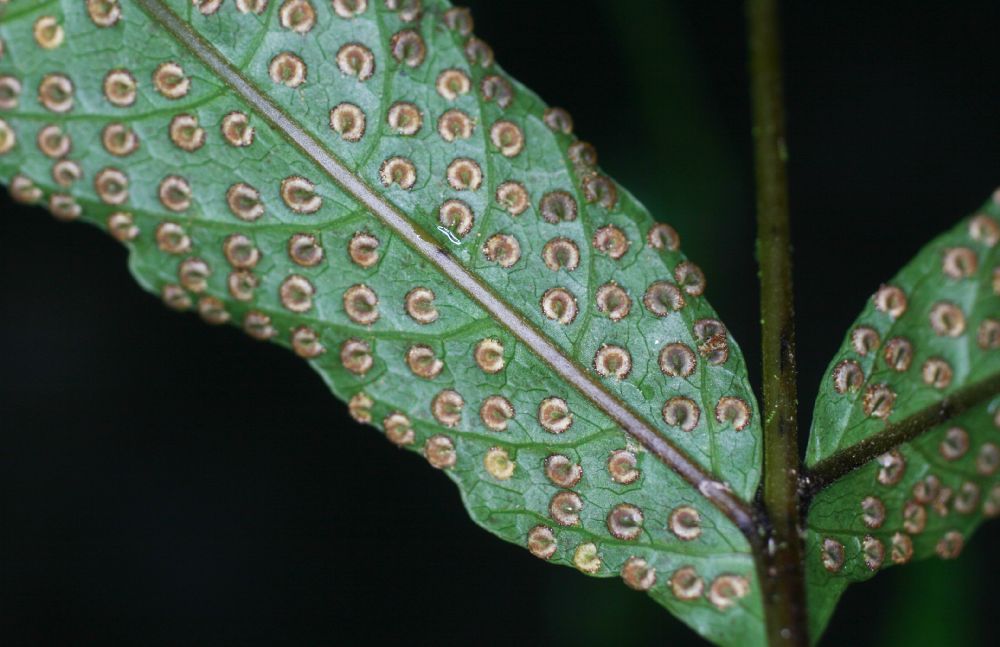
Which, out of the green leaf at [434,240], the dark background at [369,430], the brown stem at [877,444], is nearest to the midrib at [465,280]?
the green leaf at [434,240]

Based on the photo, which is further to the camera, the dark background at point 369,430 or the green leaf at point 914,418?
the dark background at point 369,430

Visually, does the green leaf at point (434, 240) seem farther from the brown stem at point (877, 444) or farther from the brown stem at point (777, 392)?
the brown stem at point (877, 444)

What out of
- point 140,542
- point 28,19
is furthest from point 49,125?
point 140,542

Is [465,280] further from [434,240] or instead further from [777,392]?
[777,392]

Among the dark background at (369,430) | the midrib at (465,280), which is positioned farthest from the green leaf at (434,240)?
the dark background at (369,430)

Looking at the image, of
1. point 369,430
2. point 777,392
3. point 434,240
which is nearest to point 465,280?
point 434,240

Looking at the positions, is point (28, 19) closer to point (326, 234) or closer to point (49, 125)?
point (49, 125)

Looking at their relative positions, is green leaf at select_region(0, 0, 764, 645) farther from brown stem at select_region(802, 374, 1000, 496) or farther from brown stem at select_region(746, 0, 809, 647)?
brown stem at select_region(802, 374, 1000, 496)
